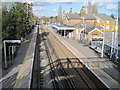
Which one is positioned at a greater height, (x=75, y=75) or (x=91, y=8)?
(x=91, y=8)

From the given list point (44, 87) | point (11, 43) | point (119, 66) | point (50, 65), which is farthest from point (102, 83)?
point (11, 43)

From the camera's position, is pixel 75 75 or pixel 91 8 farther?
pixel 91 8

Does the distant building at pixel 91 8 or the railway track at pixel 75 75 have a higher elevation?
the distant building at pixel 91 8

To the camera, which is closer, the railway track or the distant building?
the railway track

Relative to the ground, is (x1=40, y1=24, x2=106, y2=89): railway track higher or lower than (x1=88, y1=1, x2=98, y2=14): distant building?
lower

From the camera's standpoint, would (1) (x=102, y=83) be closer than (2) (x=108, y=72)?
Yes

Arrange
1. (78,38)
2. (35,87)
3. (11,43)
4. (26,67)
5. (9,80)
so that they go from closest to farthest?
(35,87) < (9,80) < (26,67) < (11,43) < (78,38)

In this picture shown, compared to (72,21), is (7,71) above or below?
below

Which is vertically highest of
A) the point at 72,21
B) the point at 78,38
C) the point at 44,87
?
the point at 72,21

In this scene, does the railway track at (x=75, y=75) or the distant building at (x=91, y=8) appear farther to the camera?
the distant building at (x=91, y=8)

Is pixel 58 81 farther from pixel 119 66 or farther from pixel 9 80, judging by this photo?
pixel 119 66

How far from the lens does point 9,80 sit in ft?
36.9

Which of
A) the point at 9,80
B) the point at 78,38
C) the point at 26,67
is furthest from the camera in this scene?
the point at 78,38

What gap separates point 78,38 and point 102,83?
2425cm
